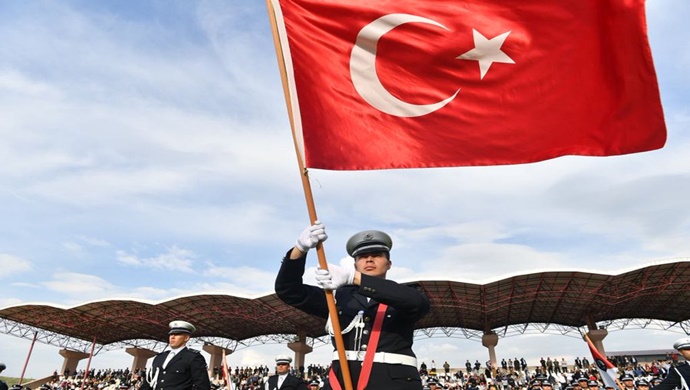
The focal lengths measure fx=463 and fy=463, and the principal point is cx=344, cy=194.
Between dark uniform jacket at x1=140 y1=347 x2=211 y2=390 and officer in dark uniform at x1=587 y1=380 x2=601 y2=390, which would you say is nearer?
dark uniform jacket at x1=140 y1=347 x2=211 y2=390

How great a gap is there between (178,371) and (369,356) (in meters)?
4.00

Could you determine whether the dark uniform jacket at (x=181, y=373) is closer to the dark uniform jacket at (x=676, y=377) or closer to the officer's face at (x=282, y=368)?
the officer's face at (x=282, y=368)

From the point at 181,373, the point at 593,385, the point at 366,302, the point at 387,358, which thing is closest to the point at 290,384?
the point at 181,373

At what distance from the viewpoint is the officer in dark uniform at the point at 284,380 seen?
9680 millimetres

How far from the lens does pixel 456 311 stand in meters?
29.8

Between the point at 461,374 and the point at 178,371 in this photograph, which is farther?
the point at 461,374

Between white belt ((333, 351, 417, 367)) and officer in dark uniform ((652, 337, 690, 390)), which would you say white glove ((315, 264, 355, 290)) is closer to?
white belt ((333, 351, 417, 367))

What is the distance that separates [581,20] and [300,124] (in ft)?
7.58

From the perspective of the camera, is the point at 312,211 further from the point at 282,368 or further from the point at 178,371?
the point at 282,368

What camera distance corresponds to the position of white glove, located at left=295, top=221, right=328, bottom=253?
2586 millimetres

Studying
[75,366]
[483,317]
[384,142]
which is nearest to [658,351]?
[483,317]

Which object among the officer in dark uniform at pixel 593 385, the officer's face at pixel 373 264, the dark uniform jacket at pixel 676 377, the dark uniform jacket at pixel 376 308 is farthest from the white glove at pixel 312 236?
the officer in dark uniform at pixel 593 385

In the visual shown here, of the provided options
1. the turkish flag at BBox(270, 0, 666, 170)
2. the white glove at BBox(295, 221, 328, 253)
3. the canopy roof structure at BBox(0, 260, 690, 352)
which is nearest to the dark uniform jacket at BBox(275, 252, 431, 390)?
the white glove at BBox(295, 221, 328, 253)

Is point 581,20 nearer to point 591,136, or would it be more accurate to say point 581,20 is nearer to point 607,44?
point 607,44
